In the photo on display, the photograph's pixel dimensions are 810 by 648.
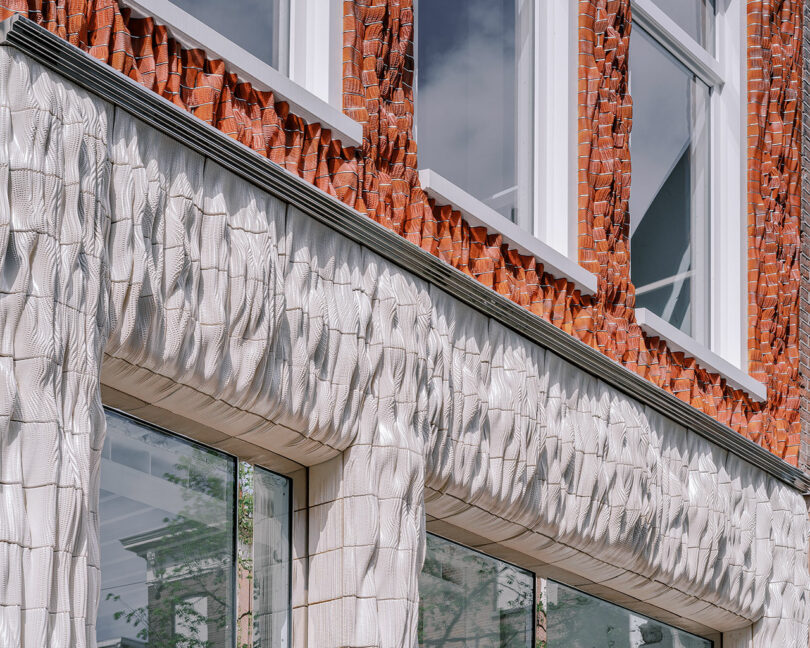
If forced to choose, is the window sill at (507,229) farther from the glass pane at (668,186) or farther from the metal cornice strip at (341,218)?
the glass pane at (668,186)

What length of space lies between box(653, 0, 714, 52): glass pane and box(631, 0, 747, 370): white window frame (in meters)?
0.05

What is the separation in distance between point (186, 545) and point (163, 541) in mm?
120

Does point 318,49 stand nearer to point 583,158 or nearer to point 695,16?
point 583,158

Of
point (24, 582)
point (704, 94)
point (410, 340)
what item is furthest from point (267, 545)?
point (704, 94)

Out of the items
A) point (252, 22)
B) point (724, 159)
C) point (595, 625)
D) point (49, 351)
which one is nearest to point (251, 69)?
point (252, 22)

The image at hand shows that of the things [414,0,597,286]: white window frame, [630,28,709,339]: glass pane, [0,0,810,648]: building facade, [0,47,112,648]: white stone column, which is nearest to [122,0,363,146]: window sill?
[0,0,810,648]: building facade

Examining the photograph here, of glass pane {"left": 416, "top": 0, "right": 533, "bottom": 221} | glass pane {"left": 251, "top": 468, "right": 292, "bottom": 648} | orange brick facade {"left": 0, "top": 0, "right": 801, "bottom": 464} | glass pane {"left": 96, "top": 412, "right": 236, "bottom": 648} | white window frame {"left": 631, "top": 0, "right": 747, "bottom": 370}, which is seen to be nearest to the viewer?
glass pane {"left": 96, "top": 412, "right": 236, "bottom": 648}

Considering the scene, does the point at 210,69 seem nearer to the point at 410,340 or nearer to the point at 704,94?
the point at 410,340

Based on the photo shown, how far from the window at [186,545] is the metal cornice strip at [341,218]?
3.50 feet

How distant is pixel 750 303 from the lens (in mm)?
10031

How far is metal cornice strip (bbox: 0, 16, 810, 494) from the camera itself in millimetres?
5668

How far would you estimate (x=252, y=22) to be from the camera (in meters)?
7.12

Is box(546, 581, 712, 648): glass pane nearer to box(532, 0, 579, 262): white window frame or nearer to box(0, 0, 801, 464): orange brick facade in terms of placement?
box(0, 0, 801, 464): orange brick facade

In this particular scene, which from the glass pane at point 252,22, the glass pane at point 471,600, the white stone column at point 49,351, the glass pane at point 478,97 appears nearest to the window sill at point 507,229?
the glass pane at point 478,97
